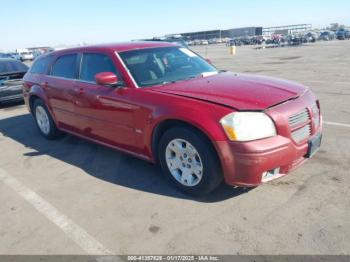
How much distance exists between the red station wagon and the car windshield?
0.5 inches

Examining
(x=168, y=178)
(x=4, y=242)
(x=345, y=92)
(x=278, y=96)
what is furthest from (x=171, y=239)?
(x=345, y=92)

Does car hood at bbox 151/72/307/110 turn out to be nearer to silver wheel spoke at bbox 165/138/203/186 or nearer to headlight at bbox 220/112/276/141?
headlight at bbox 220/112/276/141

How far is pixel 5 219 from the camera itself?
376 cm

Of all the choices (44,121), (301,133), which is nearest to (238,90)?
(301,133)

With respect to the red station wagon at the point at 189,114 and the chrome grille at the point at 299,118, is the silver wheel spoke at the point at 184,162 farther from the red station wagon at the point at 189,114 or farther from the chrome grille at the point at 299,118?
the chrome grille at the point at 299,118

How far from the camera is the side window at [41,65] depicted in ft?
20.8

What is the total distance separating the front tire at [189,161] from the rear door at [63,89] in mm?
2094

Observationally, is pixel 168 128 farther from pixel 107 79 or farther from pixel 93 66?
pixel 93 66

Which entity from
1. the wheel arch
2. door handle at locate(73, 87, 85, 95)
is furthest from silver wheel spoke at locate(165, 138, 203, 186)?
door handle at locate(73, 87, 85, 95)

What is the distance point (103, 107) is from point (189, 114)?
5.22 ft

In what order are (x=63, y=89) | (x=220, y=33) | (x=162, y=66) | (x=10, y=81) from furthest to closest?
(x=220, y=33), (x=10, y=81), (x=63, y=89), (x=162, y=66)

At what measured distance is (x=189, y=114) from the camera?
3555mm

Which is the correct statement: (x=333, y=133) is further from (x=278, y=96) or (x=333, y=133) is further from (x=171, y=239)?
(x=171, y=239)

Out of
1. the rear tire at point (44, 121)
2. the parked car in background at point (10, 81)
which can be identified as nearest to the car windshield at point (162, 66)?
the rear tire at point (44, 121)
